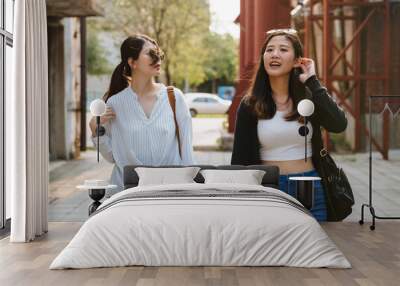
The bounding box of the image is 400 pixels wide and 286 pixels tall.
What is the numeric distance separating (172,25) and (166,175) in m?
8.06

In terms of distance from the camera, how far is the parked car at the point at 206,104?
9836 mm

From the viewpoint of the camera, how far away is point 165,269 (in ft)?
13.4

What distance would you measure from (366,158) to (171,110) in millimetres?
4727

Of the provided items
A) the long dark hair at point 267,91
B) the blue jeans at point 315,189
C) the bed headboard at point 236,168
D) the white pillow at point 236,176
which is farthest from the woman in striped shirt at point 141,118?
the blue jeans at point 315,189

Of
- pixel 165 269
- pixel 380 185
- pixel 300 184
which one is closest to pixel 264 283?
pixel 165 269

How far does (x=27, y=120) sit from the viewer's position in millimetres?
5098

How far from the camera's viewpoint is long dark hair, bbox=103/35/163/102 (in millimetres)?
5836

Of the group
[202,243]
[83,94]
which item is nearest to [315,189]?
[202,243]

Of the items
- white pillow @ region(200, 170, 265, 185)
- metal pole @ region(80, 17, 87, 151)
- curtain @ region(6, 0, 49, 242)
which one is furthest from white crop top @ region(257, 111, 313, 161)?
metal pole @ region(80, 17, 87, 151)

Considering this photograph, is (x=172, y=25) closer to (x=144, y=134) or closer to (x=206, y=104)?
(x=206, y=104)

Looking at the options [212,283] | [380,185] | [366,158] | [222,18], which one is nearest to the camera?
[212,283]

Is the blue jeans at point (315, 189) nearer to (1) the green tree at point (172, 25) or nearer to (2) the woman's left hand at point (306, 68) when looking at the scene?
(2) the woman's left hand at point (306, 68)

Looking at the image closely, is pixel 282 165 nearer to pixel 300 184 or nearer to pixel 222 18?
pixel 300 184

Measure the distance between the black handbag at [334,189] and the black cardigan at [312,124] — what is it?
3 centimetres
